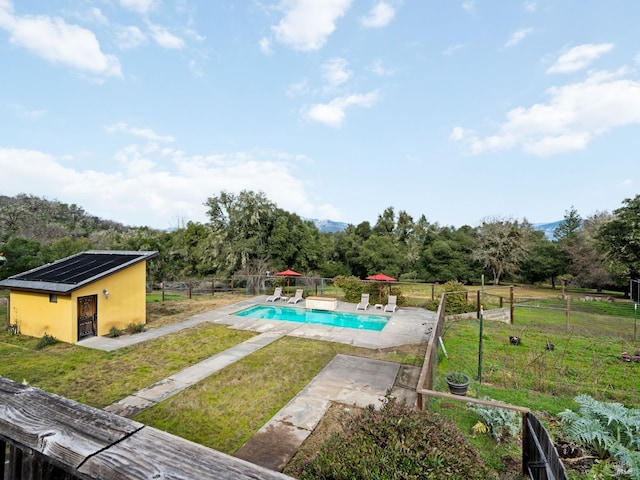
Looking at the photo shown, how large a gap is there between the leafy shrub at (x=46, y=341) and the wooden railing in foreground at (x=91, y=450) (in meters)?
10.2

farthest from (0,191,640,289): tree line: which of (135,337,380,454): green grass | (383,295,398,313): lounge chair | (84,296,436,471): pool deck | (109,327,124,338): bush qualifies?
(135,337,380,454): green grass

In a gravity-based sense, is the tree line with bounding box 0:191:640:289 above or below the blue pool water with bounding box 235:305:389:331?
above

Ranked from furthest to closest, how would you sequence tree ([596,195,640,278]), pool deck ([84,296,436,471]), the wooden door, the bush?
tree ([596,195,640,278]), the bush, the wooden door, pool deck ([84,296,436,471])

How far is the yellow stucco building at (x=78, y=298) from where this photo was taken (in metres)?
9.04

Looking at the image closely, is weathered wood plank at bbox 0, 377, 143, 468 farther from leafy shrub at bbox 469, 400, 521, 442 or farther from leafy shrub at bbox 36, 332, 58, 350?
leafy shrub at bbox 36, 332, 58, 350

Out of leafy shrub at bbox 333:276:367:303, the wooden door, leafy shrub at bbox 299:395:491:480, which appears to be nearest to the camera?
leafy shrub at bbox 299:395:491:480

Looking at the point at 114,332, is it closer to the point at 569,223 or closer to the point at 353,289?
the point at 353,289

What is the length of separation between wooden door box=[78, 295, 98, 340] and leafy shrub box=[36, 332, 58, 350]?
60 centimetres

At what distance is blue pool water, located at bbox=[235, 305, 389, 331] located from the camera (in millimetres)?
12385

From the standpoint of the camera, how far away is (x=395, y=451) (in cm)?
208

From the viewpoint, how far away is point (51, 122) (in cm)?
1450

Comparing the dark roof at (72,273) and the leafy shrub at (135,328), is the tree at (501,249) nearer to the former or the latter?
the leafy shrub at (135,328)

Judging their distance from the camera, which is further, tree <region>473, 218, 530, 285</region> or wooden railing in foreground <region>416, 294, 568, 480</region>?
tree <region>473, 218, 530, 285</region>

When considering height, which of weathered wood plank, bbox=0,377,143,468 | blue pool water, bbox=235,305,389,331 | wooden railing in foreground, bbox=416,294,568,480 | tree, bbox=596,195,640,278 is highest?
tree, bbox=596,195,640,278
